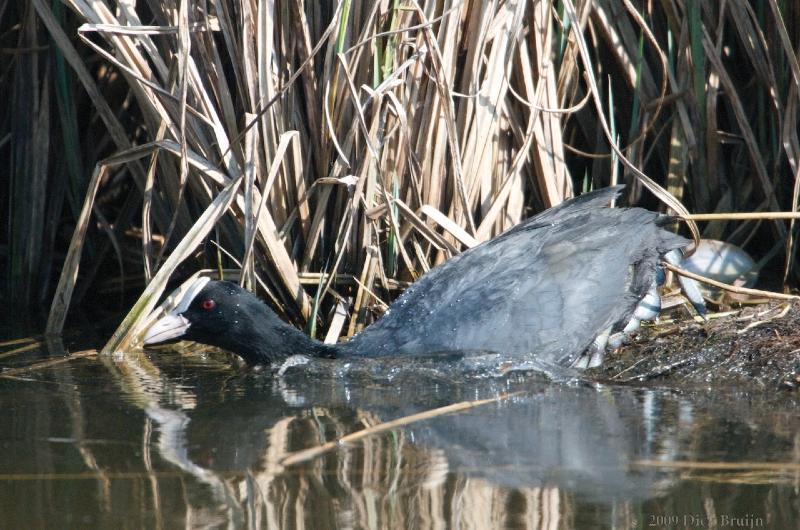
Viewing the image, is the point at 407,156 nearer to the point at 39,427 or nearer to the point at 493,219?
the point at 493,219

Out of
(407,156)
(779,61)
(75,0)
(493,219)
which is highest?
(75,0)

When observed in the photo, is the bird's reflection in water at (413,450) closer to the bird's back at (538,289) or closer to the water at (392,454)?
the water at (392,454)

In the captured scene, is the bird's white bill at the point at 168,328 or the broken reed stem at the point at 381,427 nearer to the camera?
the broken reed stem at the point at 381,427

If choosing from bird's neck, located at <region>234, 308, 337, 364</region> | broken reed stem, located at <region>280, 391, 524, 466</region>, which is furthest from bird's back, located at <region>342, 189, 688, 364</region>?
broken reed stem, located at <region>280, 391, 524, 466</region>

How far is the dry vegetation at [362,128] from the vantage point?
13.4ft

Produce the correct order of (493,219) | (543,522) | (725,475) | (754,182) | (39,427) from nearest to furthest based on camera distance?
(543,522) → (725,475) → (39,427) → (493,219) → (754,182)

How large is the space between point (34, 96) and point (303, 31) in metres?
1.50

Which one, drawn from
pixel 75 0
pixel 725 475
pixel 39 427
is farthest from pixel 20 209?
pixel 725 475

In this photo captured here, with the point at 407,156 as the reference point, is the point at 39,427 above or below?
below

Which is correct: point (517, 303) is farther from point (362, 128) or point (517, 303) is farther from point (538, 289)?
point (362, 128)

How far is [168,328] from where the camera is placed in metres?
4.12

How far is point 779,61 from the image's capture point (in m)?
4.55

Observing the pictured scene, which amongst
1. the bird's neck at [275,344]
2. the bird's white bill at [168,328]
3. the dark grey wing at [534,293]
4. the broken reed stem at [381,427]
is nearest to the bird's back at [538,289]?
the dark grey wing at [534,293]

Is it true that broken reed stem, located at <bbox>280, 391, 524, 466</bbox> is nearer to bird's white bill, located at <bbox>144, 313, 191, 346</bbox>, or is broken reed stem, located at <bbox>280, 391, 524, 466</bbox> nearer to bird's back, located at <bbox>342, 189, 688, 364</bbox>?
bird's back, located at <bbox>342, 189, 688, 364</bbox>
